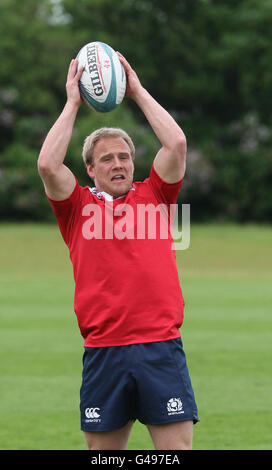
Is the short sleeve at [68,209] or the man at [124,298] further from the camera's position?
the short sleeve at [68,209]

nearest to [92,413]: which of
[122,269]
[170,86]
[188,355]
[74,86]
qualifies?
[122,269]

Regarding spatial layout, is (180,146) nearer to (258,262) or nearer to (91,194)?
(91,194)

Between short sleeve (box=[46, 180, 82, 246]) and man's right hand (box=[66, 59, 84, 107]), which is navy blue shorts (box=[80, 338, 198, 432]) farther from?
man's right hand (box=[66, 59, 84, 107])

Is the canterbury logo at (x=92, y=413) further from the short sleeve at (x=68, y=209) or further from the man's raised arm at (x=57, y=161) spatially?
the man's raised arm at (x=57, y=161)

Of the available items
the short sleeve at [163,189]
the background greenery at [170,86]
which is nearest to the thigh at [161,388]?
the short sleeve at [163,189]

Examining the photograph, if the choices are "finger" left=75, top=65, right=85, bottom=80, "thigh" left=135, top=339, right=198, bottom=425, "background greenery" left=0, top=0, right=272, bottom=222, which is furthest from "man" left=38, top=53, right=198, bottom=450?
"background greenery" left=0, top=0, right=272, bottom=222

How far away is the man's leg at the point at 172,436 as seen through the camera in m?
4.29

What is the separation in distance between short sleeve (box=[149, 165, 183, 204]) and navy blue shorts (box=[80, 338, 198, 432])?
2.59 feet

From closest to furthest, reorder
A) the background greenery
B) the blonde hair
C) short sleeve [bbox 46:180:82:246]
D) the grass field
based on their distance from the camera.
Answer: short sleeve [bbox 46:180:82:246] < the blonde hair < the grass field < the background greenery

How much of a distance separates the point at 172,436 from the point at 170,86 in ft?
142

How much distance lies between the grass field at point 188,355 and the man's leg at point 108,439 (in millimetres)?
2489

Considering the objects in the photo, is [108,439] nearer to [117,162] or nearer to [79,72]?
[117,162]

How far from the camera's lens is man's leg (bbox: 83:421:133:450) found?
14.4 ft
